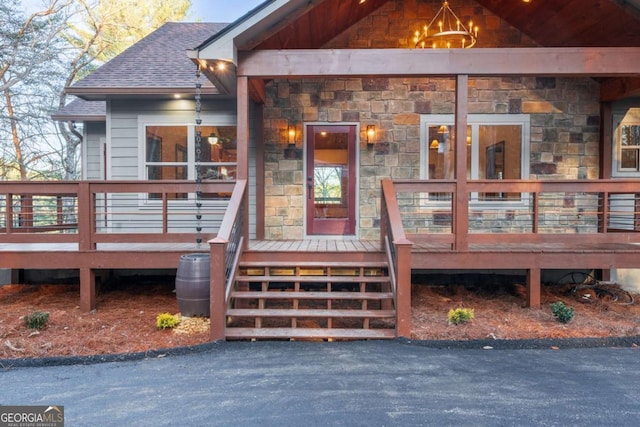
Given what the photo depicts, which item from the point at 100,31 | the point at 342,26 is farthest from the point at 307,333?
the point at 100,31

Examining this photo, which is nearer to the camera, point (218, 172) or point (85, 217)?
point (85, 217)

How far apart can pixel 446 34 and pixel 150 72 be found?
5034 millimetres

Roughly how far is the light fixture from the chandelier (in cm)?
380

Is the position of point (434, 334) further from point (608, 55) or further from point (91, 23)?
point (91, 23)

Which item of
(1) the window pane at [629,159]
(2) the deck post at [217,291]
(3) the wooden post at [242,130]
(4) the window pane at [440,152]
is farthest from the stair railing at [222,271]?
(1) the window pane at [629,159]

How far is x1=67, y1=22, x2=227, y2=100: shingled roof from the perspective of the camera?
611cm

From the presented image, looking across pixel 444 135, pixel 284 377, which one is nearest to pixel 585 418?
pixel 284 377

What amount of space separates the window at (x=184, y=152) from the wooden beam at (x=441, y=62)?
2194mm

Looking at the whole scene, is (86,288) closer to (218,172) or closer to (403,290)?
(218,172)

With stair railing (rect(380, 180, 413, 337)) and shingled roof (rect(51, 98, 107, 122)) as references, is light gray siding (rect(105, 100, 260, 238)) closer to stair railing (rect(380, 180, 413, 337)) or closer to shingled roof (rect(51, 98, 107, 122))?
shingled roof (rect(51, 98, 107, 122))

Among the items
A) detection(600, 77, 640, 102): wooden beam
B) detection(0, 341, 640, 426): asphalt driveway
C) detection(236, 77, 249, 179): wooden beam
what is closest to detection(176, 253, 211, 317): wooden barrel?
detection(0, 341, 640, 426): asphalt driveway

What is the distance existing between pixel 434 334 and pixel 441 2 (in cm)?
585

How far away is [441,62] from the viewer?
186 inches

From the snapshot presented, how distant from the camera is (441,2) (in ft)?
21.9
